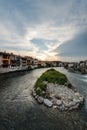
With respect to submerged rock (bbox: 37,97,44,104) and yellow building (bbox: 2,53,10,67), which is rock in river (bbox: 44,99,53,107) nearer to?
submerged rock (bbox: 37,97,44,104)

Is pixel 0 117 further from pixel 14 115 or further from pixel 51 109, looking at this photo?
pixel 51 109

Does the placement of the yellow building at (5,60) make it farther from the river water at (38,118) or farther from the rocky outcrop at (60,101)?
the river water at (38,118)

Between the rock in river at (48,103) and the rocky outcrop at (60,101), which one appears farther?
the rock in river at (48,103)

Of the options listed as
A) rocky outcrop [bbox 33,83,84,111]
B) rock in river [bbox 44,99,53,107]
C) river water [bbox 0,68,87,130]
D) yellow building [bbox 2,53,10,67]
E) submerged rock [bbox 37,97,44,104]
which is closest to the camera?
river water [bbox 0,68,87,130]

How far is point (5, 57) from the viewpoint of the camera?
8150 centimetres

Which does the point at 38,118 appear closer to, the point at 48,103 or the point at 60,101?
the point at 48,103

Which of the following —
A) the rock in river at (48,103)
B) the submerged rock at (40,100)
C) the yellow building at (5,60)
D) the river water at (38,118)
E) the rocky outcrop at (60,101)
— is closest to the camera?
the river water at (38,118)

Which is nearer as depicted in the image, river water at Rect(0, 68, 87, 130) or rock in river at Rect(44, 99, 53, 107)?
river water at Rect(0, 68, 87, 130)

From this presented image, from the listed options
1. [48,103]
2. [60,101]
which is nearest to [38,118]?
[48,103]

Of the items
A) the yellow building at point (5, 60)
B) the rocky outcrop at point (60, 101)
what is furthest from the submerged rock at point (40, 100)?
the yellow building at point (5, 60)

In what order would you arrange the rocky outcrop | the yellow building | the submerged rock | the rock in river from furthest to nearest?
the yellow building
the submerged rock
the rock in river
the rocky outcrop

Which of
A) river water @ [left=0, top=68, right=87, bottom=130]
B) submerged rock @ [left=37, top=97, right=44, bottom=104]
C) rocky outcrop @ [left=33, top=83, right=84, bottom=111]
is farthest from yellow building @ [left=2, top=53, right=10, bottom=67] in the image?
river water @ [left=0, top=68, right=87, bottom=130]

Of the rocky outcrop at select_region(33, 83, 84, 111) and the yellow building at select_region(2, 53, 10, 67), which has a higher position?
the yellow building at select_region(2, 53, 10, 67)

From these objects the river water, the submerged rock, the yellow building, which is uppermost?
the yellow building
